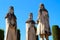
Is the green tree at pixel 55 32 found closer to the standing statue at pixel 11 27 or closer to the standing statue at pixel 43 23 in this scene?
the standing statue at pixel 43 23

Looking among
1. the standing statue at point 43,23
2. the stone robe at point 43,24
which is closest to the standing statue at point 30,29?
the standing statue at point 43,23

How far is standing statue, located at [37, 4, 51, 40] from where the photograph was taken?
52.7 ft

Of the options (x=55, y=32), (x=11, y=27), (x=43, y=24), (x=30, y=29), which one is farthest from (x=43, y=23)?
(x=55, y=32)

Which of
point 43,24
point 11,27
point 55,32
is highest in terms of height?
point 55,32

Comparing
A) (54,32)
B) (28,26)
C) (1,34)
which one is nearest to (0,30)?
(1,34)

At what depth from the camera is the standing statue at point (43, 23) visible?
52.7 ft

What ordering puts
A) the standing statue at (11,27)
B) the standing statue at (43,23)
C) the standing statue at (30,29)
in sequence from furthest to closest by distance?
the standing statue at (30,29) → the standing statue at (43,23) → the standing statue at (11,27)

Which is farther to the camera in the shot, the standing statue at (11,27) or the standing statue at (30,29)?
the standing statue at (30,29)

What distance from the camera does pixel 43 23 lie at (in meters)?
16.5

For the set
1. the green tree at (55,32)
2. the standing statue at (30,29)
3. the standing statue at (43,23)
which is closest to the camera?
the standing statue at (43,23)

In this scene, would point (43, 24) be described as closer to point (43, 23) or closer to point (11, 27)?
point (43, 23)

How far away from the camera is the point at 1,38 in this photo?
88.1 feet

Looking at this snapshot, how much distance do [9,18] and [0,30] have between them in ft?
39.4

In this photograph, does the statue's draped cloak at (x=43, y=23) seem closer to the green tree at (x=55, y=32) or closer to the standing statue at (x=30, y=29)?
the standing statue at (x=30, y=29)
